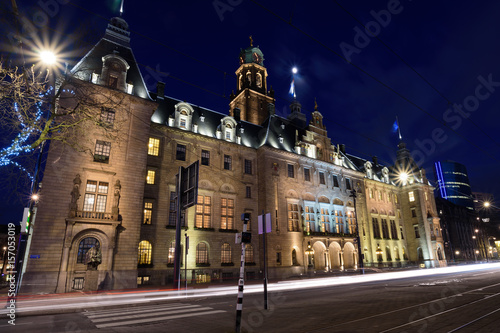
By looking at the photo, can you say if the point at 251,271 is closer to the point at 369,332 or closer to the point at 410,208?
the point at 369,332

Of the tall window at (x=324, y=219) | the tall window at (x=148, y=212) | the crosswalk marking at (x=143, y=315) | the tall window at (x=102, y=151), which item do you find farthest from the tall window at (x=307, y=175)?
the crosswalk marking at (x=143, y=315)

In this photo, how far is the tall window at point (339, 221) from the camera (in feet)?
142

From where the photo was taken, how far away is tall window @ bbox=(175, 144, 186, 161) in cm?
3188

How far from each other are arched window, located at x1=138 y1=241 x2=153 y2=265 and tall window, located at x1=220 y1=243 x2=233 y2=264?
8.12m

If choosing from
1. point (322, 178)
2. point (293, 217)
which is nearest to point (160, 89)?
point (293, 217)

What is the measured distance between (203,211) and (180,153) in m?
7.06

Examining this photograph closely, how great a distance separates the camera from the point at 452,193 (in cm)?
15850

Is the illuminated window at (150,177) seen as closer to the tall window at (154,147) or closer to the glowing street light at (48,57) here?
the tall window at (154,147)

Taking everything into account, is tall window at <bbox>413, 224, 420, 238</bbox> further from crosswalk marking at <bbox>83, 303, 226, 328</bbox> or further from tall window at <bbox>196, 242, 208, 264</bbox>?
crosswalk marking at <bbox>83, 303, 226, 328</bbox>

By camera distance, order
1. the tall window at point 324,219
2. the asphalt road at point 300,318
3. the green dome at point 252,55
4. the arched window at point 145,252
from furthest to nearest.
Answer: the green dome at point 252,55 < the tall window at point 324,219 < the arched window at point 145,252 < the asphalt road at point 300,318

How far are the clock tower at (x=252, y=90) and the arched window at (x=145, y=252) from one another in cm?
3366

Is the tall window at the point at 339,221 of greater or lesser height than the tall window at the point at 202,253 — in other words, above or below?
above

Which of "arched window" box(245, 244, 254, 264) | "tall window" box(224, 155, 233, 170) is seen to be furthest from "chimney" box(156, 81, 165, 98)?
"arched window" box(245, 244, 254, 264)

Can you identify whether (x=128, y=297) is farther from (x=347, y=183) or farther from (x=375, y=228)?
(x=375, y=228)
